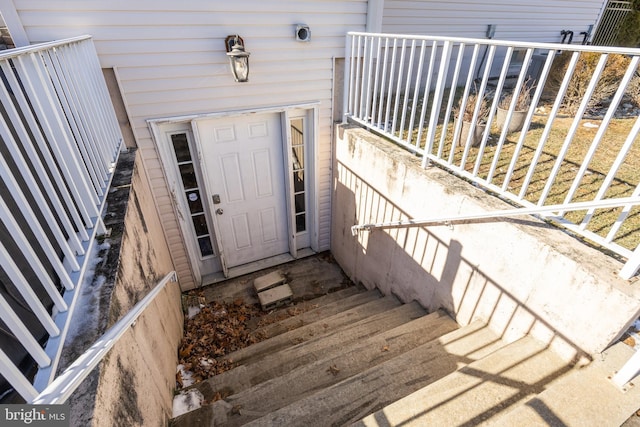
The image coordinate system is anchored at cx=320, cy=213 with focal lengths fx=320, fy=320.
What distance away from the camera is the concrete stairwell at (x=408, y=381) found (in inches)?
77.3

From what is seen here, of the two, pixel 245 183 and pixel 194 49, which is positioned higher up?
pixel 194 49

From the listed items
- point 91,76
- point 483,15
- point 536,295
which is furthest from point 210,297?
point 483,15

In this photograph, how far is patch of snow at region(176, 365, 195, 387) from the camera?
11.4ft

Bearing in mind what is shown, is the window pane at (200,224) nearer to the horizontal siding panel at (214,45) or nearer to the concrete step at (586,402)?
the horizontal siding panel at (214,45)

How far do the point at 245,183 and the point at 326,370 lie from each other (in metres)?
2.97

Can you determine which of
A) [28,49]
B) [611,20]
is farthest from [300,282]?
[611,20]

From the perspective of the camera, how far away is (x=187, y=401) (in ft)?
9.81

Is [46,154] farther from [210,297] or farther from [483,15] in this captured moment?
[483,15]

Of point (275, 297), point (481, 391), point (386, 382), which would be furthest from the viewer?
point (275, 297)

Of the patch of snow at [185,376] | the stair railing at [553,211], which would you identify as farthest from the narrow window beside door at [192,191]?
the stair railing at [553,211]

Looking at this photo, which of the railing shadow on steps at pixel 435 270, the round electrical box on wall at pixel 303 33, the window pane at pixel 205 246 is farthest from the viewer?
the window pane at pixel 205 246

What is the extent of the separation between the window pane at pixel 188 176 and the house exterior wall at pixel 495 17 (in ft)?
17.5

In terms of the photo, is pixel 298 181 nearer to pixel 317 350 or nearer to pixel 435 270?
pixel 435 270

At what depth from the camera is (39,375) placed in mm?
1305
